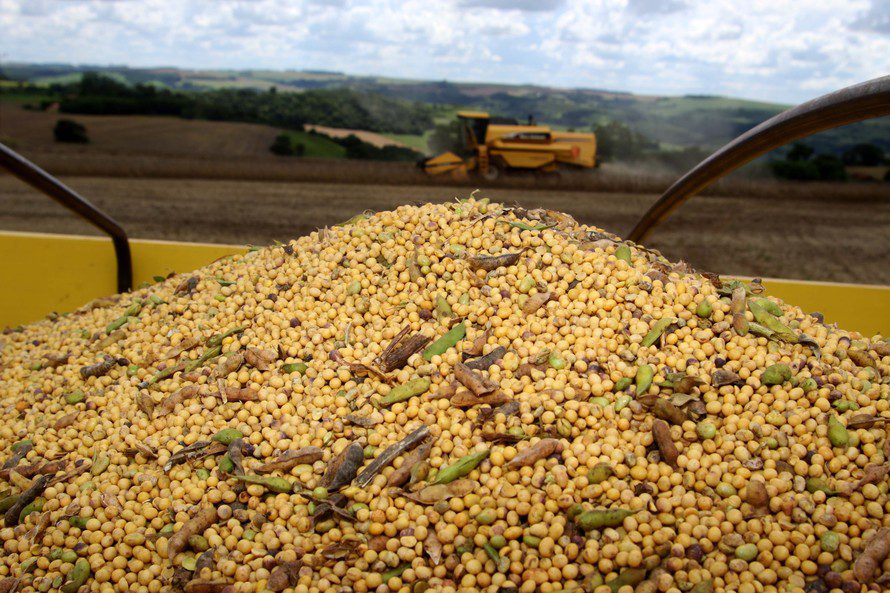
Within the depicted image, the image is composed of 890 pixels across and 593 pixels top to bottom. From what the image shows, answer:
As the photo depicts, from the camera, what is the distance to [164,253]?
330cm

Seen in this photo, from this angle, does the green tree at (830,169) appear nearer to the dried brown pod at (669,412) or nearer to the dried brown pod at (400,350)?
the dried brown pod at (669,412)

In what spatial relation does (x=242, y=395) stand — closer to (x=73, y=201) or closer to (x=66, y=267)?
(x=73, y=201)

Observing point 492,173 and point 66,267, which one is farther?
point 492,173

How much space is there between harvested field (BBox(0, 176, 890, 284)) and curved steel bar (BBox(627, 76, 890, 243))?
450 cm

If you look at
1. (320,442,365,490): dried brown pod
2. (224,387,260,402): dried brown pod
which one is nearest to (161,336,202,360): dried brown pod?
(224,387,260,402): dried brown pod

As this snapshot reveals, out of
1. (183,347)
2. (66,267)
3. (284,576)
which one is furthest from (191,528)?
(66,267)

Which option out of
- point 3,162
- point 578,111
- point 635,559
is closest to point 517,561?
point 635,559

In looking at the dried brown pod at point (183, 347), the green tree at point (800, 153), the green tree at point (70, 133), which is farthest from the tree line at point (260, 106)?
the dried brown pod at point (183, 347)

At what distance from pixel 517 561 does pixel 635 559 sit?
0.25 metres

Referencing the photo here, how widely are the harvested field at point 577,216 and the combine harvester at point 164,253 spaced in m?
4.00

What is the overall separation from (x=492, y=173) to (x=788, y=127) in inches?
360

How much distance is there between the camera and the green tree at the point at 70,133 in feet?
46.5

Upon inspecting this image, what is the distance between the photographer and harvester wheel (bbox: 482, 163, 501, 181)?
35.9ft

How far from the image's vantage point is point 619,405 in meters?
1.61
